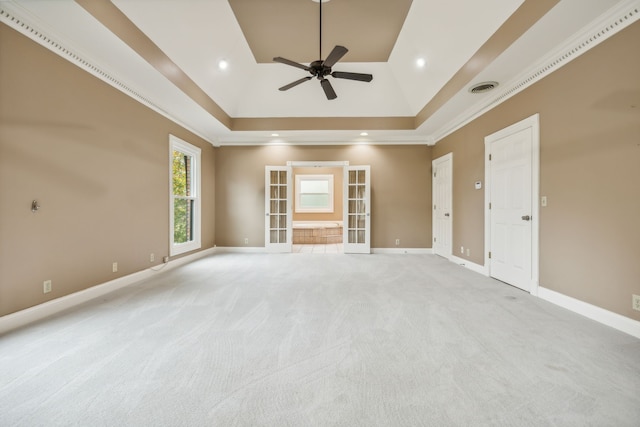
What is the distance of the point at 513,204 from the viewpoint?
11.6 feet

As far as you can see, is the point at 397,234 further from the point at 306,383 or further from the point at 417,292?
the point at 306,383

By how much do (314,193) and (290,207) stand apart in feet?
12.4

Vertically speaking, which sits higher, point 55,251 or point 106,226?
point 106,226

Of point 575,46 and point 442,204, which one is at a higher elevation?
point 575,46

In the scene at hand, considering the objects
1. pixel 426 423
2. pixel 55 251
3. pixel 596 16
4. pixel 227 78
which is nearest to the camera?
pixel 426 423

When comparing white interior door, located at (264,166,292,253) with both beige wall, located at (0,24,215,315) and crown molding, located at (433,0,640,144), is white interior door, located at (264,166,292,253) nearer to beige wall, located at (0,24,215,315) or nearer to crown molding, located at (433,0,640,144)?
beige wall, located at (0,24,215,315)

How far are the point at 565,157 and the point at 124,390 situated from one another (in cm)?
425

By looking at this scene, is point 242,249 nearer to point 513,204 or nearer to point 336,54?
point 336,54

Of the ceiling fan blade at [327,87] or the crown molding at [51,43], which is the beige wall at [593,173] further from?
the crown molding at [51,43]

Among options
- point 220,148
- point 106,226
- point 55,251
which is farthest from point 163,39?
point 220,148

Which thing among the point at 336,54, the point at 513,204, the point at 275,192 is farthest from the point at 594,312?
the point at 275,192

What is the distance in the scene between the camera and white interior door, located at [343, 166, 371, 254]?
6.24 metres

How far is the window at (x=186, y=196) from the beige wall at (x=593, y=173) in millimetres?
5550

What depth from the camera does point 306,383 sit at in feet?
5.06
